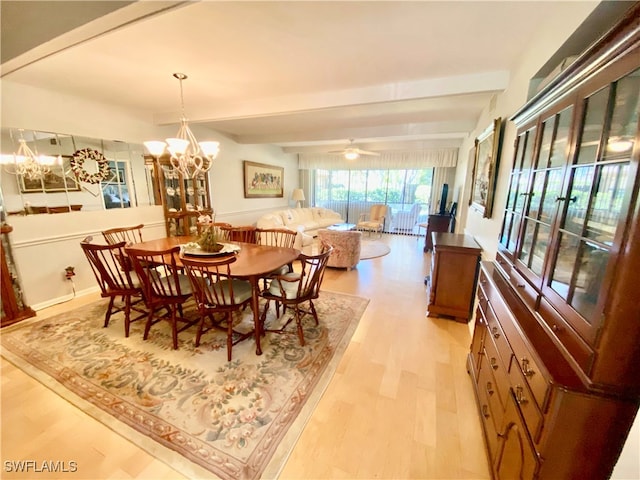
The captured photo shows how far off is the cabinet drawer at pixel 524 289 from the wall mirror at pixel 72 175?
4567mm

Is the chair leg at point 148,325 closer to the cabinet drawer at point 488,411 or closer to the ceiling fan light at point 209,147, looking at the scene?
the ceiling fan light at point 209,147

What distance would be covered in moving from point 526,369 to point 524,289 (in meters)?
0.49

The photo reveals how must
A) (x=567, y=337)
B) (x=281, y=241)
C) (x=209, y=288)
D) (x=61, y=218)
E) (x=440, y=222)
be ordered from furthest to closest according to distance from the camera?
(x=440, y=222) → (x=281, y=241) → (x=61, y=218) → (x=209, y=288) → (x=567, y=337)

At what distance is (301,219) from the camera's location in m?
6.90

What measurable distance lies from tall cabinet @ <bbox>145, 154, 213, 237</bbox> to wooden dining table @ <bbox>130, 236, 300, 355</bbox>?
1.29 m

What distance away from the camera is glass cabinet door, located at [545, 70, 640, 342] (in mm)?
771

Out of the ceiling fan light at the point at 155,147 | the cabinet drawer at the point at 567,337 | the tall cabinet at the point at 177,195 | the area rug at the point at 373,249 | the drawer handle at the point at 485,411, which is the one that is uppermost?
the ceiling fan light at the point at 155,147

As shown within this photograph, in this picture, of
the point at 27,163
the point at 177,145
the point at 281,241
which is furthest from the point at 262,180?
the point at 27,163

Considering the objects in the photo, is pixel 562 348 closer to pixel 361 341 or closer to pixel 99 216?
pixel 361 341

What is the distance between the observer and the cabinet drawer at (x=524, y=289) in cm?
119

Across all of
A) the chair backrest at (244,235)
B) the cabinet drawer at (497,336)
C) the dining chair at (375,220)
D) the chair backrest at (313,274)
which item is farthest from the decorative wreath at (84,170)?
the dining chair at (375,220)

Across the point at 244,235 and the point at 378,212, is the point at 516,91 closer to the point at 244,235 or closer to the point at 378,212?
the point at 244,235

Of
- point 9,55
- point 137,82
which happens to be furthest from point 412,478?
point 137,82

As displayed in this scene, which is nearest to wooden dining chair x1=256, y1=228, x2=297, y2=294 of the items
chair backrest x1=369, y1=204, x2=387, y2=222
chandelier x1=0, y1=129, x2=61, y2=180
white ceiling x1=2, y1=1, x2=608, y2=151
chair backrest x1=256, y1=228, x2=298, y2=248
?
chair backrest x1=256, y1=228, x2=298, y2=248
